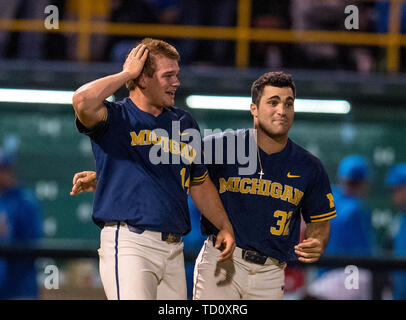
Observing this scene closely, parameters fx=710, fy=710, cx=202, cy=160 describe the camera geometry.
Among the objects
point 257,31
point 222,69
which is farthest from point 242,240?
point 257,31

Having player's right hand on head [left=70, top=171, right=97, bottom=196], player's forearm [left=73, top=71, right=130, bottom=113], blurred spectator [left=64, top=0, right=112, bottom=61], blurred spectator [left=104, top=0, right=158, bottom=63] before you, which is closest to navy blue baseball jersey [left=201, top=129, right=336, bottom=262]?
player's right hand on head [left=70, top=171, right=97, bottom=196]

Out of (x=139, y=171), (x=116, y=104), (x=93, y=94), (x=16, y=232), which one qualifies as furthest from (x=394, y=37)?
(x=93, y=94)

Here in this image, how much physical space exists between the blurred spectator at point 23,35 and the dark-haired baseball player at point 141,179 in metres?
4.83

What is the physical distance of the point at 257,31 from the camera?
8188 mm

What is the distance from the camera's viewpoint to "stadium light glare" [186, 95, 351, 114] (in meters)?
8.01

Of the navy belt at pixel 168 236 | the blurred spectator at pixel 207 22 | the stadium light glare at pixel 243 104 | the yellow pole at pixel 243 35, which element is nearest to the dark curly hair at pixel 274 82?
the navy belt at pixel 168 236

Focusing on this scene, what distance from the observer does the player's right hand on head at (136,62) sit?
350 centimetres

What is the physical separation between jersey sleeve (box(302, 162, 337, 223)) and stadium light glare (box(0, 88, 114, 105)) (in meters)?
4.52

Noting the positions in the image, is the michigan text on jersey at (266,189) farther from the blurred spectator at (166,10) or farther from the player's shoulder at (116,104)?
the blurred spectator at (166,10)

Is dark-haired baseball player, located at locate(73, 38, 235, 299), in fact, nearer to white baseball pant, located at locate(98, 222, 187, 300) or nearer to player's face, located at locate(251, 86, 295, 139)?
white baseball pant, located at locate(98, 222, 187, 300)

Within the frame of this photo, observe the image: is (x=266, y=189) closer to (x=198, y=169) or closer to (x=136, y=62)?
(x=198, y=169)

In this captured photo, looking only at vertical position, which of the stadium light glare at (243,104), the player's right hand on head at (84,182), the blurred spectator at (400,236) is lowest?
the blurred spectator at (400,236)

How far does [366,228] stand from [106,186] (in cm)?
371
